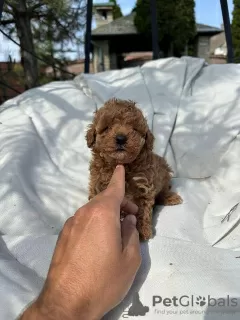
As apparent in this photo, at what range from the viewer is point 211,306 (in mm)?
1423

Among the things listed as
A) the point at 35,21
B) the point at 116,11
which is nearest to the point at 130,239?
the point at 35,21

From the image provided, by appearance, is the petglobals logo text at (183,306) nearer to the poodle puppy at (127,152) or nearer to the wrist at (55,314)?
the wrist at (55,314)

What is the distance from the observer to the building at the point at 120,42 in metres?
14.1

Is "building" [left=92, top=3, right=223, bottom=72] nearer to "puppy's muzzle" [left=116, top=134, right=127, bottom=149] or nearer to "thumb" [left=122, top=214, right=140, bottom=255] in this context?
"puppy's muzzle" [left=116, top=134, right=127, bottom=149]

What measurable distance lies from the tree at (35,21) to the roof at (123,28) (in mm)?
6961

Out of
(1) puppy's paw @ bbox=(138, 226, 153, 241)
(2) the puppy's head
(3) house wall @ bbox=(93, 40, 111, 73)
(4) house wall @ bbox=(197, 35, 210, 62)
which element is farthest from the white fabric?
(4) house wall @ bbox=(197, 35, 210, 62)

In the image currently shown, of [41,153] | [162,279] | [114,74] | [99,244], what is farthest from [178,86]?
[99,244]

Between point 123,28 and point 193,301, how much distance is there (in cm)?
1378

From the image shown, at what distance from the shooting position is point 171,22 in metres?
12.2

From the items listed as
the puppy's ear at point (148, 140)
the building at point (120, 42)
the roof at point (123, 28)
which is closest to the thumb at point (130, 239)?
the puppy's ear at point (148, 140)

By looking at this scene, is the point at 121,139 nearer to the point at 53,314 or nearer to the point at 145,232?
the point at 145,232

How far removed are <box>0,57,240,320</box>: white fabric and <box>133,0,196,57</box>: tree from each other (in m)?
8.65

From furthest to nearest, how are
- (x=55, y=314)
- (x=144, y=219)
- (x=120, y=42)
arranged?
(x=120, y=42), (x=144, y=219), (x=55, y=314)

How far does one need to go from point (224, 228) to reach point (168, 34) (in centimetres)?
1123
